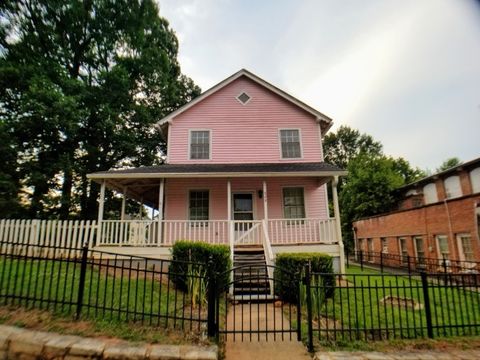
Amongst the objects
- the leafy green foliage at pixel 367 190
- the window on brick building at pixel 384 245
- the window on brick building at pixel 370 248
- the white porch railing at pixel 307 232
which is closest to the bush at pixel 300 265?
the white porch railing at pixel 307 232

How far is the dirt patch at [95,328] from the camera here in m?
4.28

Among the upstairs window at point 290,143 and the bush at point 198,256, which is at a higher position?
the upstairs window at point 290,143

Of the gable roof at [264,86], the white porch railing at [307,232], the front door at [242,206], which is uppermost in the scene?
the gable roof at [264,86]

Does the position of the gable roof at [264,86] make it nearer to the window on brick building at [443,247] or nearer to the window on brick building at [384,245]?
the window on brick building at [443,247]

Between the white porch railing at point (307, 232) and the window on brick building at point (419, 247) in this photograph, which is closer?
the white porch railing at point (307, 232)

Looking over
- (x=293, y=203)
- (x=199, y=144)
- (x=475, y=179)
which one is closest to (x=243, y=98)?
(x=199, y=144)

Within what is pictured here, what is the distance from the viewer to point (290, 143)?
1389cm

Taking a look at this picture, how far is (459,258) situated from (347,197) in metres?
13.4

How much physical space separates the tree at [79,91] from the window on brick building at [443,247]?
1951cm

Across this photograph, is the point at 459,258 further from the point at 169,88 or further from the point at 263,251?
the point at 169,88

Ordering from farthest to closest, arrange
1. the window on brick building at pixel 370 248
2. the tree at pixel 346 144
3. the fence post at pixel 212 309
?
1. the tree at pixel 346 144
2. the window on brick building at pixel 370 248
3. the fence post at pixel 212 309

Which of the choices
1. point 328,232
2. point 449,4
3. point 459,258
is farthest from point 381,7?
point 459,258

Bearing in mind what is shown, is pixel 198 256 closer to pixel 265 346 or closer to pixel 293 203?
pixel 265 346

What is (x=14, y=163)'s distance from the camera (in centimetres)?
1611
